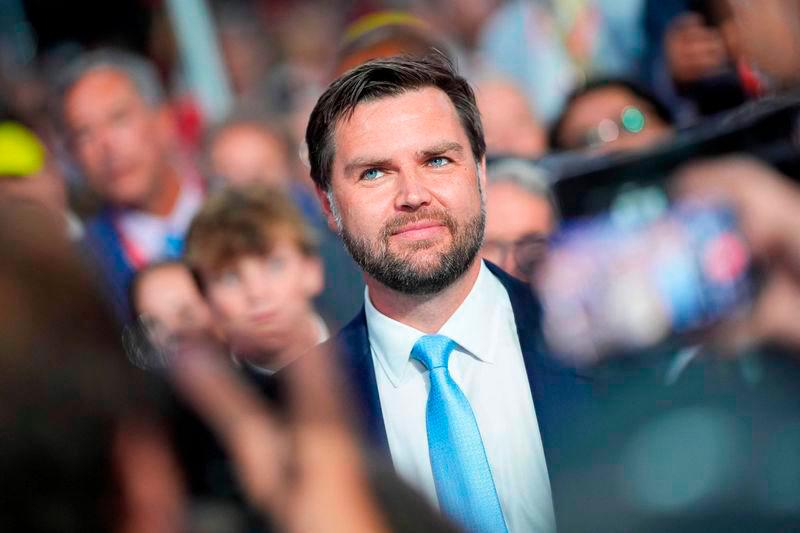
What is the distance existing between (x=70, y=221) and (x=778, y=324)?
2204 millimetres

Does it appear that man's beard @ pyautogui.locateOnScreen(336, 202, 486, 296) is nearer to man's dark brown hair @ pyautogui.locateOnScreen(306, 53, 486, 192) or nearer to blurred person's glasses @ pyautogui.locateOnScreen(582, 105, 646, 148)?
man's dark brown hair @ pyautogui.locateOnScreen(306, 53, 486, 192)

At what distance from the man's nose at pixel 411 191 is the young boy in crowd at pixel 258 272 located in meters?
0.69

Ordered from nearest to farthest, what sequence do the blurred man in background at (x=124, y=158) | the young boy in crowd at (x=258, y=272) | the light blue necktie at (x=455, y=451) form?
the light blue necktie at (x=455, y=451), the young boy in crowd at (x=258, y=272), the blurred man in background at (x=124, y=158)

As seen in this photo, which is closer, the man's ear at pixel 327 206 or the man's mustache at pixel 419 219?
the man's mustache at pixel 419 219

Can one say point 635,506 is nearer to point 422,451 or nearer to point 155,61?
point 422,451

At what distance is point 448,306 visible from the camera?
177cm

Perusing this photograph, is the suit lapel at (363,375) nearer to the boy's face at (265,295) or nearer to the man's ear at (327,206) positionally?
the man's ear at (327,206)

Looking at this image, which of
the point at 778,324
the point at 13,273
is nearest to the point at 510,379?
the point at 778,324

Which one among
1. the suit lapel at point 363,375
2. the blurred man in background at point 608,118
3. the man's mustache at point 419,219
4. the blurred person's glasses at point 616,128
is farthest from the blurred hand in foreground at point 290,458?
the blurred person's glasses at point 616,128

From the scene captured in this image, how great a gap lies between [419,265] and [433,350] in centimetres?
15

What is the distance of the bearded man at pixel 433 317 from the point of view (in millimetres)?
1676

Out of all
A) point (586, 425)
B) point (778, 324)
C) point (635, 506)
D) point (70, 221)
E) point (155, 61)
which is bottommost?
point (635, 506)

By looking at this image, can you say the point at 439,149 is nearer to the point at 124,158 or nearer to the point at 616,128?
the point at 616,128

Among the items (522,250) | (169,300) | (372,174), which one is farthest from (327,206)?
(169,300)
